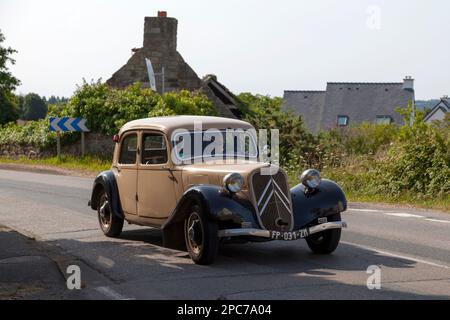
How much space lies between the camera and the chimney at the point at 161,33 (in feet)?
133

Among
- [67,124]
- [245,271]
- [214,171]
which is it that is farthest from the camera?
[67,124]

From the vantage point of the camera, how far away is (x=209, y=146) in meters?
10.7

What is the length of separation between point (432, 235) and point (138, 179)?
187 inches

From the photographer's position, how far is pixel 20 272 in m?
8.87

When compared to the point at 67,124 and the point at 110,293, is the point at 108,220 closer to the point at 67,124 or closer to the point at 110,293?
the point at 110,293

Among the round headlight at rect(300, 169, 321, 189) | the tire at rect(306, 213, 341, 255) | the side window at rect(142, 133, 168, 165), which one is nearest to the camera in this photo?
the tire at rect(306, 213, 341, 255)

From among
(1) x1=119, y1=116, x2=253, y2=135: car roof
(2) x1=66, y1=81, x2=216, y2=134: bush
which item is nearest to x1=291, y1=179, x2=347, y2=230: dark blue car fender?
(1) x1=119, y1=116, x2=253, y2=135: car roof

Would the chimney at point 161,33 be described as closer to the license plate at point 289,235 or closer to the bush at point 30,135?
the bush at point 30,135

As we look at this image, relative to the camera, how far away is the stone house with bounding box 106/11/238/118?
4088 cm

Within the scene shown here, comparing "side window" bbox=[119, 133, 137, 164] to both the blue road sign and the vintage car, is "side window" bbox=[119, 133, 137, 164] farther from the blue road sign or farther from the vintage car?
the blue road sign

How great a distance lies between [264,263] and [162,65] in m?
33.1

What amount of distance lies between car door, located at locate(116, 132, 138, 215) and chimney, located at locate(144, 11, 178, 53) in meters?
29.5

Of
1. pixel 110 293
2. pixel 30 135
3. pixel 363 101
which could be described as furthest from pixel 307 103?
pixel 110 293

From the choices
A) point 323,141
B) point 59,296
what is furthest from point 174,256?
point 323,141
